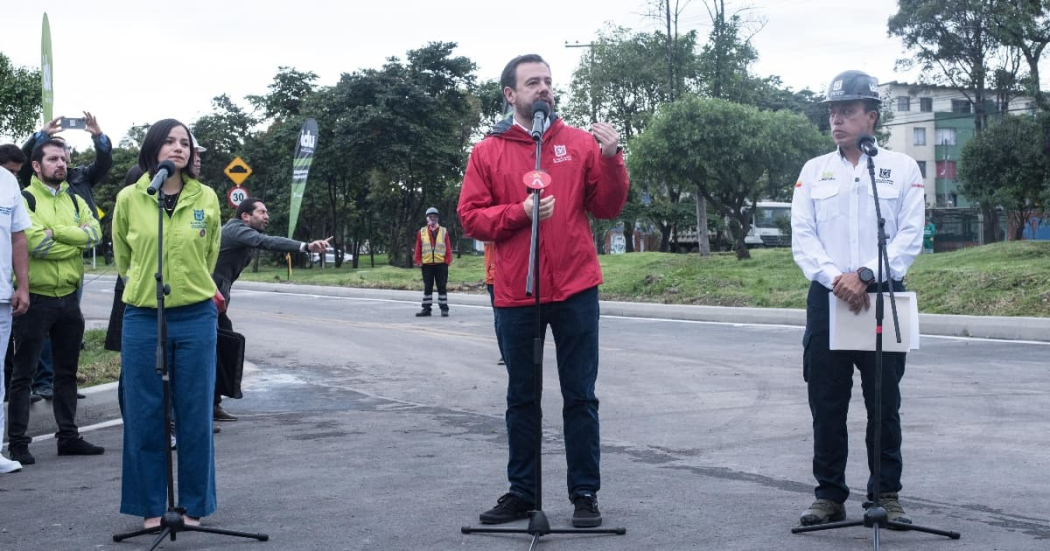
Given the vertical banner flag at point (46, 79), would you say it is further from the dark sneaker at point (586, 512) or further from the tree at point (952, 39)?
the tree at point (952, 39)

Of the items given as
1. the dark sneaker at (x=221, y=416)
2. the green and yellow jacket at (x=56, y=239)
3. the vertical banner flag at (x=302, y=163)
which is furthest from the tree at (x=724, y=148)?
the green and yellow jacket at (x=56, y=239)

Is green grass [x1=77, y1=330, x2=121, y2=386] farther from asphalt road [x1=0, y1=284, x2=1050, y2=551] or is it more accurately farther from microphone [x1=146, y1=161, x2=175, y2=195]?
microphone [x1=146, y1=161, x2=175, y2=195]

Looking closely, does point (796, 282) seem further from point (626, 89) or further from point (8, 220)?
point (626, 89)

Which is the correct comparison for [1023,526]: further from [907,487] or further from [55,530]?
[55,530]

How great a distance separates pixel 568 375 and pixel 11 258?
381 centimetres

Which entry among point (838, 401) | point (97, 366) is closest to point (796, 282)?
point (97, 366)

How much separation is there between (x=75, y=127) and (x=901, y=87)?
81337 mm

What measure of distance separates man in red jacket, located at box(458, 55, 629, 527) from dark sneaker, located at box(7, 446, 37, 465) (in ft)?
11.9

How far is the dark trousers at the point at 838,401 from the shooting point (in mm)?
5219

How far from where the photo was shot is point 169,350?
5418 millimetres

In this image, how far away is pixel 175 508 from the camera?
5434 millimetres

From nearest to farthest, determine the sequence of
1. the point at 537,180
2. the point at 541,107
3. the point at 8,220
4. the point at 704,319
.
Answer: the point at 537,180
the point at 541,107
the point at 8,220
the point at 704,319

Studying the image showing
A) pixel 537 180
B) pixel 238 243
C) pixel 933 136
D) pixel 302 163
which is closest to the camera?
Answer: pixel 537 180

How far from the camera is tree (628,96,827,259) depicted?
32.6m
